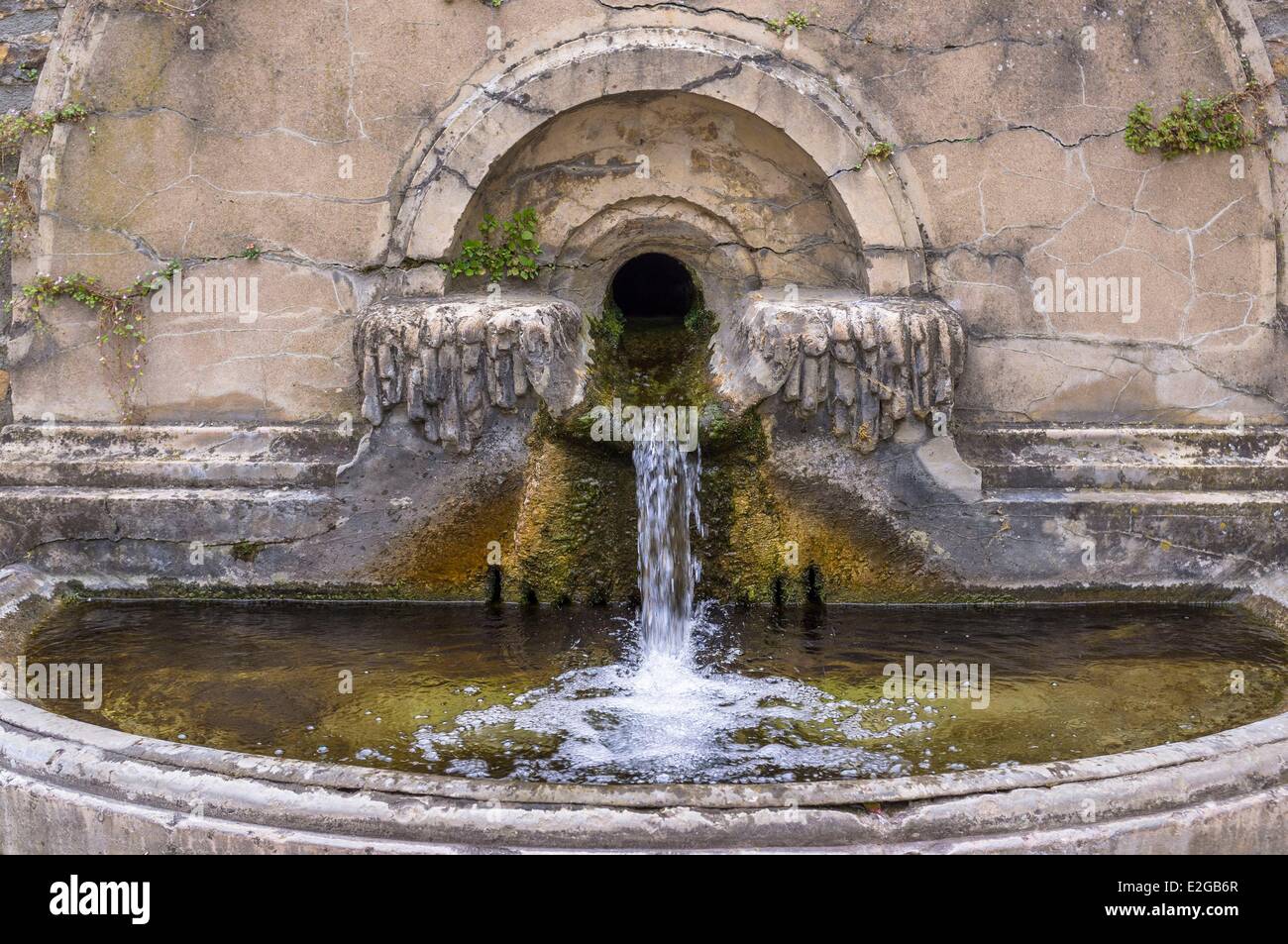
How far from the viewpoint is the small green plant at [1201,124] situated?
14.5ft

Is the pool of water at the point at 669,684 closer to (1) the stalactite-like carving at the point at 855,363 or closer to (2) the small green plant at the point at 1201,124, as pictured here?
(1) the stalactite-like carving at the point at 855,363

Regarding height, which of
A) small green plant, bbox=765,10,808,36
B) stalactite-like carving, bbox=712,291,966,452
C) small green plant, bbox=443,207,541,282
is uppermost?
small green plant, bbox=765,10,808,36

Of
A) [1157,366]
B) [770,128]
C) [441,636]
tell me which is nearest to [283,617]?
[441,636]

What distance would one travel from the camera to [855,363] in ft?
13.8

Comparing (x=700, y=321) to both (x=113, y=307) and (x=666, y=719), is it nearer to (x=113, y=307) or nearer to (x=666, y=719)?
(x=666, y=719)

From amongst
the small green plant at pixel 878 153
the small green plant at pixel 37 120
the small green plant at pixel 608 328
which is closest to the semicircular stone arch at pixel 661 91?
the small green plant at pixel 878 153

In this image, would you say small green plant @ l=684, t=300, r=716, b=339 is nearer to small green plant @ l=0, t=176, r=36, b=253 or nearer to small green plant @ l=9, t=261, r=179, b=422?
small green plant @ l=9, t=261, r=179, b=422

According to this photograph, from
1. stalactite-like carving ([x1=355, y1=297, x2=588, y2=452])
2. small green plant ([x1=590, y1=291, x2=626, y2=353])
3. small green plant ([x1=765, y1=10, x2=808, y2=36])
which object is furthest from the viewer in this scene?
small green plant ([x1=590, y1=291, x2=626, y2=353])

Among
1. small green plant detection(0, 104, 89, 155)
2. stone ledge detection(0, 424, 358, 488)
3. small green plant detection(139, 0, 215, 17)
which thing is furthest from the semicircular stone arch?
small green plant detection(0, 104, 89, 155)

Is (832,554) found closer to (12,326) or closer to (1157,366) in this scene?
(1157,366)

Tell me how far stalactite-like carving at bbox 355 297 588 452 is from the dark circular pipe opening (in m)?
1.47

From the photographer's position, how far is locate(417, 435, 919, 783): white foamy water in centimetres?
314

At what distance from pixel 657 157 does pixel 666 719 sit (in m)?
2.20

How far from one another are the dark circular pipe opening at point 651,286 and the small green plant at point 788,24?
4.72 ft
